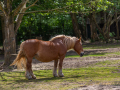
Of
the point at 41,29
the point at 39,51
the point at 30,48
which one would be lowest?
the point at 39,51

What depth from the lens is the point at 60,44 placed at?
843 cm

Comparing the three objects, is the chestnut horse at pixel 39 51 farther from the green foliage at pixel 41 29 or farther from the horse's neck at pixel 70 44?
the green foliage at pixel 41 29

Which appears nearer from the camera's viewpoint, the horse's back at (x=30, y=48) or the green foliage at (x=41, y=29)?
the horse's back at (x=30, y=48)

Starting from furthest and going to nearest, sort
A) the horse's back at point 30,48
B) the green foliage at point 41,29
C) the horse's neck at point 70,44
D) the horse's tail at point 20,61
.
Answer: the green foliage at point 41,29, the horse's neck at point 70,44, the horse's tail at point 20,61, the horse's back at point 30,48

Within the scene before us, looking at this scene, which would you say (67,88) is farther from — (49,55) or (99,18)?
Answer: (99,18)

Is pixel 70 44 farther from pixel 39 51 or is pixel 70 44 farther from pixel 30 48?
pixel 30 48

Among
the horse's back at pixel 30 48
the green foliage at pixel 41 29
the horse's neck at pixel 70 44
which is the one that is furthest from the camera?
the green foliage at pixel 41 29

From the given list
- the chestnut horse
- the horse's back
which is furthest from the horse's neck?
the horse's back

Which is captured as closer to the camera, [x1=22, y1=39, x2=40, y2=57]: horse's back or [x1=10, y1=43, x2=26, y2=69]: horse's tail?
[x1=22, y1=39, x2=40, y2=57]: horse's back

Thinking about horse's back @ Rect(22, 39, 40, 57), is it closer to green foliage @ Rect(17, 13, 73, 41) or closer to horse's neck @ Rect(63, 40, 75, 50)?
horse's neck @ Rect(63, 40, 75, 50)

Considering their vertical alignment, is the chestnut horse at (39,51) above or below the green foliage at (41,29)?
below

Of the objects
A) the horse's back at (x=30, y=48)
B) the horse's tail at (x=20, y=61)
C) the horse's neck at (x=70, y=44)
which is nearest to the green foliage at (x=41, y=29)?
the horse's neck at (x=70, y=44)

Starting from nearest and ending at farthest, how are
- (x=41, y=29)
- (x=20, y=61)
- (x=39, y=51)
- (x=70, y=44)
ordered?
(x=39, y=51) < (x=20, y=61) < (x=70, y=44) < (x=41, y=29)

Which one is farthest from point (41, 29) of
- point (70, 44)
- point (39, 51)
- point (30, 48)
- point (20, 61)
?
point (30, 48)
